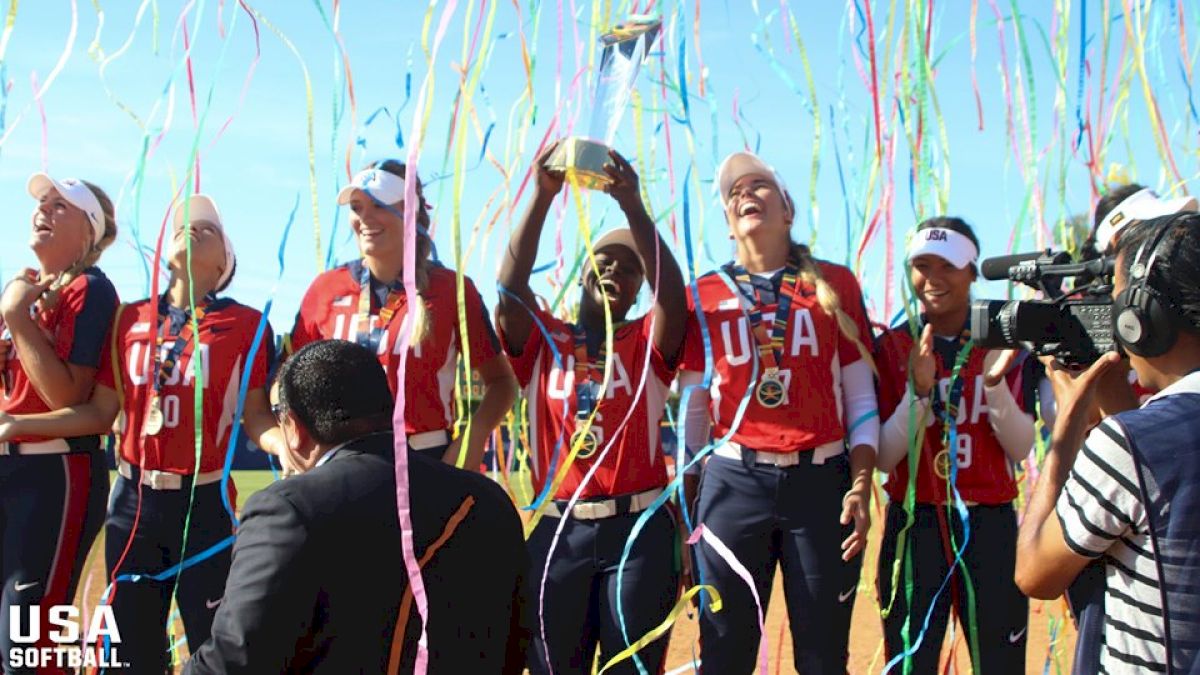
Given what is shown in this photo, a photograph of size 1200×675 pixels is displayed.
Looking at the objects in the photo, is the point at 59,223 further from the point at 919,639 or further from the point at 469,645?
the point at 919,639

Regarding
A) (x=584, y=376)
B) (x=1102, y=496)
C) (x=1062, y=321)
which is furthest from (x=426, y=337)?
(x=1102, y=496)

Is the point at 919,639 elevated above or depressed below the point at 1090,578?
below

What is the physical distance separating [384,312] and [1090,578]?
2.36m

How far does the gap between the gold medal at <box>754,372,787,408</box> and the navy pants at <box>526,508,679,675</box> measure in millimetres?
507

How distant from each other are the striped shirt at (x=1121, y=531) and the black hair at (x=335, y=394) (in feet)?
4.34

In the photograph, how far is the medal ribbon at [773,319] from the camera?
3475 mm

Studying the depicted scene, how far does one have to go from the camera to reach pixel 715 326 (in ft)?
11.6

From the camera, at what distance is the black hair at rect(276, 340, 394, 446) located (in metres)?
2.24

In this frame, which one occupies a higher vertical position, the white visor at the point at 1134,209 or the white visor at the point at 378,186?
the white visor at the point at 378,186

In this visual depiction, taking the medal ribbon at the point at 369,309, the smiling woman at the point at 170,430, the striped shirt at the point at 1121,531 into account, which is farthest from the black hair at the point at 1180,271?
the smiling woman at the point at 170,430

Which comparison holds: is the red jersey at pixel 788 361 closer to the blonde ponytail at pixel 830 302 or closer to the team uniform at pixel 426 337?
the blonde ponytail at pixel 830 302

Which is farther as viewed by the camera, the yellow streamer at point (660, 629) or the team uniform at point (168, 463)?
the team uniform at point (168, 463)

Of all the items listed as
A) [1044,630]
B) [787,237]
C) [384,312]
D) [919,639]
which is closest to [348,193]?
[384,312]

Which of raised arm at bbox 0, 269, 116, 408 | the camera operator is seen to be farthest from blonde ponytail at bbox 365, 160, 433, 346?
the camera operator
